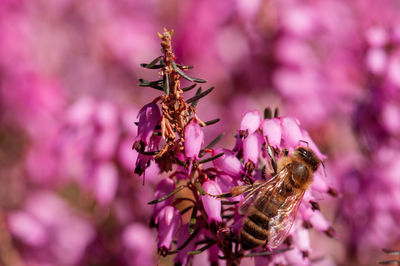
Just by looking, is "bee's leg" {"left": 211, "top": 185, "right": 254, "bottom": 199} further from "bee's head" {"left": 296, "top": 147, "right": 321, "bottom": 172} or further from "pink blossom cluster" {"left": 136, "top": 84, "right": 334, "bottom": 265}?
"bee's head" {"left": 296, "top": 147, "right": 321, "bottom": 172}

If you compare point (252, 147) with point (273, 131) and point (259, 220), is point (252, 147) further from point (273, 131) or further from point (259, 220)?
point (259, 220)

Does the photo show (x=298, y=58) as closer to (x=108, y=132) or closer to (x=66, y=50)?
(x=108, y=132)

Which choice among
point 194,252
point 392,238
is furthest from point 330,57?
point 194,252

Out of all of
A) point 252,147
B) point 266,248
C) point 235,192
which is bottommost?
point 266,248

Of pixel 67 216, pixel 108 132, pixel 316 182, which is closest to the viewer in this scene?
pixel 316 182

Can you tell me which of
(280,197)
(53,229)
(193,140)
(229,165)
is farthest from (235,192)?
(53,229)

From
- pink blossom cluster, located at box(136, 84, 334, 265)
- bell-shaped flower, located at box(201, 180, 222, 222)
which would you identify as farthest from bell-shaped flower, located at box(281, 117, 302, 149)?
bell-shaped flower, located at box(201, 180, 222, 222)

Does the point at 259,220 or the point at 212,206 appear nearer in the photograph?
the point at 212,206
